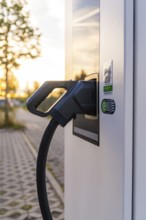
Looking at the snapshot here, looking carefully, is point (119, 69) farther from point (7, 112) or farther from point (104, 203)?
point (7, 112)

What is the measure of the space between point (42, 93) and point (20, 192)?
15.3ft

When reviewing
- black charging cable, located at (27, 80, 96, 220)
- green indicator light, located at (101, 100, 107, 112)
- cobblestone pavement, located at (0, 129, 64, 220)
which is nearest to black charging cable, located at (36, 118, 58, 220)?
black charging cable, located at (27, 80, 96, 220)

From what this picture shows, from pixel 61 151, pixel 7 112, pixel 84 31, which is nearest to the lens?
pixel 84 31

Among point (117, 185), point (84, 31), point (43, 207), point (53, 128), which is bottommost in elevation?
point (43, 207)

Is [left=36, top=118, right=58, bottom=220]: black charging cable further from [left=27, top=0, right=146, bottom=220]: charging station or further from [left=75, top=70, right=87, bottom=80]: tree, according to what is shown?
[left=75, top=70, right=87, bottom=80]: tree

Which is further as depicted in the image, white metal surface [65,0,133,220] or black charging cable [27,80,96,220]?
Answer: black charging cable [27,80,96,220]

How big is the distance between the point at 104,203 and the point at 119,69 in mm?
491

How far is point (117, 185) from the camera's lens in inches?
47.9

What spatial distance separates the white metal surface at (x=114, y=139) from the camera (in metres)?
1.14

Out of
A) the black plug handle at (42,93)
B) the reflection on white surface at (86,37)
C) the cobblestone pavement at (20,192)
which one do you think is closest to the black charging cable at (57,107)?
the black plug handle at (42,93)

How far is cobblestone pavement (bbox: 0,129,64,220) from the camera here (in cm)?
479

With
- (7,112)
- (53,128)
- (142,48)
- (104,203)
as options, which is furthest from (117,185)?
(7,112)

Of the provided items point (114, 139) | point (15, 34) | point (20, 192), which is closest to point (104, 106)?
point (114, 139)

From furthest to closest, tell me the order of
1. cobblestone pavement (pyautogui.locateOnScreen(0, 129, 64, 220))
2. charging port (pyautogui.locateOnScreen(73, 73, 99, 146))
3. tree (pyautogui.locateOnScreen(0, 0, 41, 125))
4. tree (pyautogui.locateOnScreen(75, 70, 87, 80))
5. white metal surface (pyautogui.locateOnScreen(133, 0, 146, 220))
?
tree (pyautogui.locateOnScreen(0, 0, 41, 125)), cobblestone pavement (pyautogui.locateOnScreen(0, 129, 64, 220)), tree (pyautogui.locateOnScreen(75, 70, 87, 80)), charging port (pyautogui.locateOnScreen(73, 73, 99, 146)), white metal surface (pyautogui.locateOnScreen(133, 0, 146, 220))
